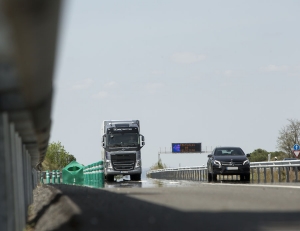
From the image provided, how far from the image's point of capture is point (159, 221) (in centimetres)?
977

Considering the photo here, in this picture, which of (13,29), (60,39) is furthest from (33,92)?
(13,29)

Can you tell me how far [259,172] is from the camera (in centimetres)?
4200

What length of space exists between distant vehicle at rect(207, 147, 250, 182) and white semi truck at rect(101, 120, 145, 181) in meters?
11.0

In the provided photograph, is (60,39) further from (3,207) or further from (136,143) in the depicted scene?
(136,143)

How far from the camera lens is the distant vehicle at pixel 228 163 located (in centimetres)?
3866

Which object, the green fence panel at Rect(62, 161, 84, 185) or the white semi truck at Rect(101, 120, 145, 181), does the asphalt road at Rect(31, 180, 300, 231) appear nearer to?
the white semi truck at Rect(101, 120, 145, 181)

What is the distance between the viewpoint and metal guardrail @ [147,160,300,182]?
1498 inches

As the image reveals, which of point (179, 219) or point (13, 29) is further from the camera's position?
point (179, 219)

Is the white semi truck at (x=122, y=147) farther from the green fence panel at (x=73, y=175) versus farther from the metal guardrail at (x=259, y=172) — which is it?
the metal guardrail at (x=259, y=172)

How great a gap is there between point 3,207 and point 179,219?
2054 millimetres

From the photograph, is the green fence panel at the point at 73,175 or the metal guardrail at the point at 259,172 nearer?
the metal guardrail at the point at 259,172

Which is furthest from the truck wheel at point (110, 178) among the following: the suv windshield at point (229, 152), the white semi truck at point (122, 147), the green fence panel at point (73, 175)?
the suv windshield at point (229, 152)

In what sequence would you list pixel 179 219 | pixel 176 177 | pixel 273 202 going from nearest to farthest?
pixel 179 219
pixel 273 202
pixel 176 177

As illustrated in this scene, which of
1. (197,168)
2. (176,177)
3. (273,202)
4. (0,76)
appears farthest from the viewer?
(176,177)
